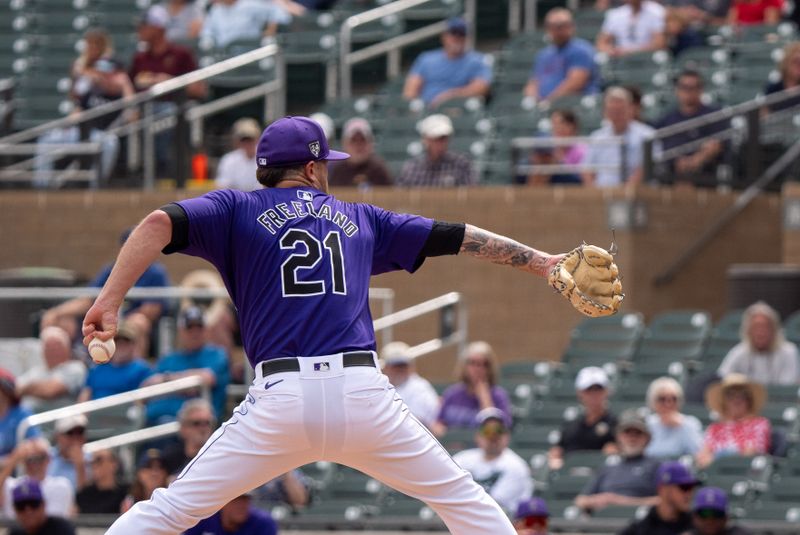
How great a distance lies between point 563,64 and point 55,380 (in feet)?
16.6

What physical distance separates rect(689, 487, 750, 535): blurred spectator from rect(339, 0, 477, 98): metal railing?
8180mm

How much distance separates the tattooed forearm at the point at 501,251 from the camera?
6.51 metres

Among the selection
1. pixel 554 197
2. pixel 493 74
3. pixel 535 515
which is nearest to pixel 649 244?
pixel 554 197

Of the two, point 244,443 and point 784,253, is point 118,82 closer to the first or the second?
point 784,253

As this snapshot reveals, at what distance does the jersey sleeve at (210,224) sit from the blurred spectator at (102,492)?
5534 millimetres

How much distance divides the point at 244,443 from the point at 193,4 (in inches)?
499

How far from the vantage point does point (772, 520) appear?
10625 mm

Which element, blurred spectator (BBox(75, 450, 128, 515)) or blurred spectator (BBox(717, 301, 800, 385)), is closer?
blurred spectator (BBox(75, 450, 128, 515))

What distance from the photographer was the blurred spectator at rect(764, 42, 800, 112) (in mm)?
14438

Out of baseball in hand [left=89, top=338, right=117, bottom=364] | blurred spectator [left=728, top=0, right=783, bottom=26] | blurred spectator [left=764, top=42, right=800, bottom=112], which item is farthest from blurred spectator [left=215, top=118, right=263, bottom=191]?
baseball in hand [left=89, top=338, right=117, bottom=364]

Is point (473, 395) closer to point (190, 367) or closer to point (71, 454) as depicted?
point (190, 367)

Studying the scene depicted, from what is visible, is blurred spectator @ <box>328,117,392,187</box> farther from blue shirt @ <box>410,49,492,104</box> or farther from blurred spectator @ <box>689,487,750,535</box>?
blurred spectator @ <box>689,487,750,535</box>

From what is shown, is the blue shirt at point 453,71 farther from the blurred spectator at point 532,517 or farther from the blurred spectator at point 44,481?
the blurred spectator at point 532,517

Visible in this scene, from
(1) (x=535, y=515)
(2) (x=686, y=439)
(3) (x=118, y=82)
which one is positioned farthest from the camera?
(3) (x=118, y=82)
